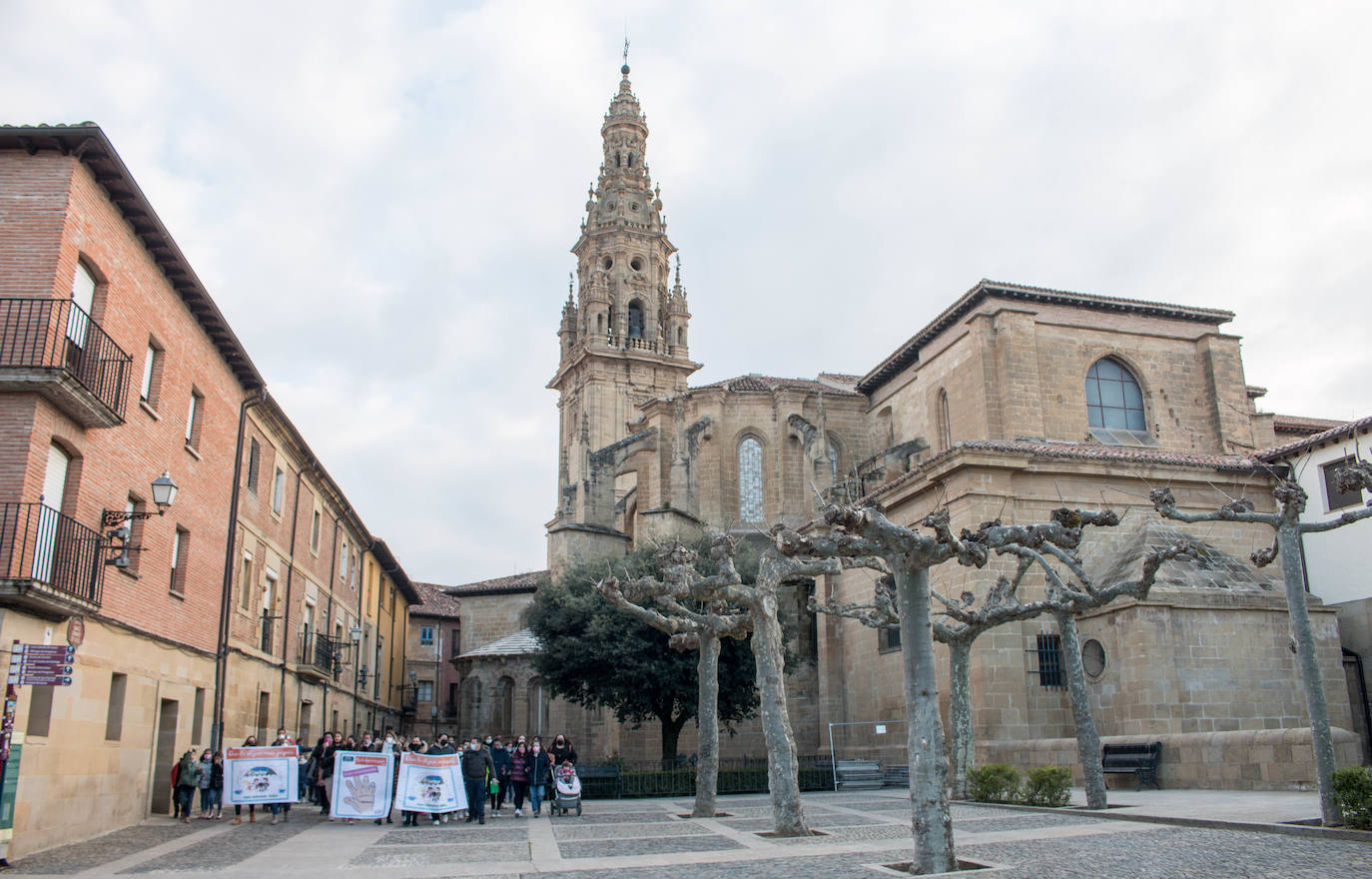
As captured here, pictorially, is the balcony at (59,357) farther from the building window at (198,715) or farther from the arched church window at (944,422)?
the arched church window at (944,422)

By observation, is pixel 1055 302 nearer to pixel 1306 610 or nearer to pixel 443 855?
pixel 1306 610

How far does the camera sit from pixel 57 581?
39.9ft

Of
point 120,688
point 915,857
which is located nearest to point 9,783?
point 120,688

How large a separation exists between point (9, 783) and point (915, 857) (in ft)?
31.2

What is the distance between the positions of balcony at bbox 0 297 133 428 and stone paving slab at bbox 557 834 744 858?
7.96 m

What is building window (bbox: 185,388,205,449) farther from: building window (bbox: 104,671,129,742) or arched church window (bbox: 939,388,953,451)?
arched church window (bbox: 939,388,953,451)

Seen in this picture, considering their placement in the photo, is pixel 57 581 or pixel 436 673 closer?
pixel 57 581

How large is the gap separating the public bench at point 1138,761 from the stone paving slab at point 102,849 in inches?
581

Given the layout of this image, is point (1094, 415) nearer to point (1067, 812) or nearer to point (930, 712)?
point (1067, 812)

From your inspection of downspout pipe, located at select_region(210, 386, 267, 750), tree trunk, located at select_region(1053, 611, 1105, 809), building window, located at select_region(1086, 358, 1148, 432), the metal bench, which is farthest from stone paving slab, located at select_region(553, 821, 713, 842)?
building window, located at select_region(1086, 358, 1148, 432)

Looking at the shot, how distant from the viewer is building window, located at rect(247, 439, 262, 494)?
71.4 ft

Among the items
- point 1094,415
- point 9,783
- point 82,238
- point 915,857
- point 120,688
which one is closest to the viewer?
point 915,857

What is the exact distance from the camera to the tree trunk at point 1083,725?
47.9 feet

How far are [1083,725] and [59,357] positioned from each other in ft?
48.2
